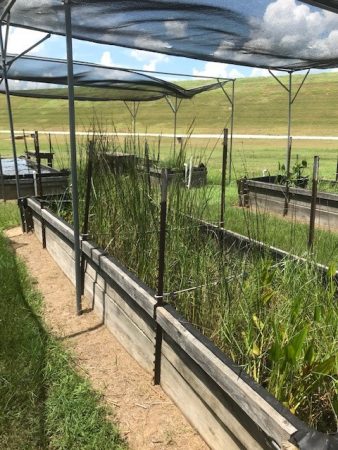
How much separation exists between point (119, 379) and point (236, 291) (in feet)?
2.57

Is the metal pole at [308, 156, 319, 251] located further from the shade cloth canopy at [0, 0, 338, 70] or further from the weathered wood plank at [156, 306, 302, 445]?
the weathered wood plank at [156, 306, 302, 445]

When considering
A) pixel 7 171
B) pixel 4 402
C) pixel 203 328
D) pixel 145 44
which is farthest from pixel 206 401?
pixel 7 171

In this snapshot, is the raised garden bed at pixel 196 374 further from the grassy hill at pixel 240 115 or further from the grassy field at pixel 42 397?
the grassy hill at pixel 240 115

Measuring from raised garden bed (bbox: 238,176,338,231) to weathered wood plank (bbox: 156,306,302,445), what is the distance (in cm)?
336

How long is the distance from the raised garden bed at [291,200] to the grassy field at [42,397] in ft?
10.4

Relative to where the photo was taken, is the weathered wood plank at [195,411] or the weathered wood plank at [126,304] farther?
the weathered wood plank at [126,304]

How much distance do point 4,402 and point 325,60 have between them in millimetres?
5014

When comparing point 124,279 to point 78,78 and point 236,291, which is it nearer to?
point 236,291

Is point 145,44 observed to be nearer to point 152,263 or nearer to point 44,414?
point 152,263

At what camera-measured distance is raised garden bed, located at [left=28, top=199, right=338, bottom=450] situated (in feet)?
4.29

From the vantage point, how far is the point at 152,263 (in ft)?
8.86

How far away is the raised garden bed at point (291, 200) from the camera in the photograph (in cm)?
554

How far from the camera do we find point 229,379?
1506 mm

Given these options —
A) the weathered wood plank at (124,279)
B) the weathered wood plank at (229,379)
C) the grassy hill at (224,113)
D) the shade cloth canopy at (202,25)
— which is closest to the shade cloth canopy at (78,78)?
the shade cloth canopy at (202,25)
